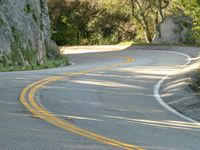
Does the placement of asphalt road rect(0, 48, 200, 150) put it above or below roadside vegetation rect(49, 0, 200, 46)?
above

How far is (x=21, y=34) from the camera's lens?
28.5 meters

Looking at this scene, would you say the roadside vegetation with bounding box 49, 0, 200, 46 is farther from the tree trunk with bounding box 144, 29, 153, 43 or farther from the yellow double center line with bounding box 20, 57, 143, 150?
the yellow double center line with bounding box 20, 57, 143, 150

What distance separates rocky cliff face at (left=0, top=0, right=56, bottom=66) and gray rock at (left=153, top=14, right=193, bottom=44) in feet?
60.9

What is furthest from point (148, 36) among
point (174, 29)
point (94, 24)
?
point (94, 24)

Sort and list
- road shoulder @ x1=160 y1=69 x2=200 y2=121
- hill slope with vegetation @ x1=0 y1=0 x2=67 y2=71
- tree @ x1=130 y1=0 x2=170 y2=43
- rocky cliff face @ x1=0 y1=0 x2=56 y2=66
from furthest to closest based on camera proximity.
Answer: tree @ x1=130 y1=0 x2=170 y2=43 < rocky cliff face @ x1=0 y1=0 x2=56 y2=66 < hill slope with vegetation @ x1=0 y1=0 x2=67 y2=71 < road shoulder @ x1=160 y1=69 x2=200 y2=121

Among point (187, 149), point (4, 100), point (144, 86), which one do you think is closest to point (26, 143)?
point (187, 149)

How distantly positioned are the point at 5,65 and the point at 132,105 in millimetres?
13314

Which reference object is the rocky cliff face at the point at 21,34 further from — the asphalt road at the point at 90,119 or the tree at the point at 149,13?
the tree at the point at 149,13

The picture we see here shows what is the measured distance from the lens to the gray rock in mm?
48375

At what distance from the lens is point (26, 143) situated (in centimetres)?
785

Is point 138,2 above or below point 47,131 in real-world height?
below

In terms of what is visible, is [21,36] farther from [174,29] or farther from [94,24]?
[94,24]

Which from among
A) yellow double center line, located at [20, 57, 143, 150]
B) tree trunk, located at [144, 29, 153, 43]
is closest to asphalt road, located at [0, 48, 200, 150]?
yellow double center line, located at [20, 57, 143, 150]

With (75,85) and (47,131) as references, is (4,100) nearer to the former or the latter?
(47,131)
